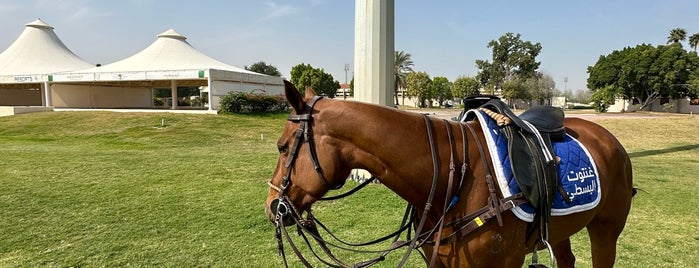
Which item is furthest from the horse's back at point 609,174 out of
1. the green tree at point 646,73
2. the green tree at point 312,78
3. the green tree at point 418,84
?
the green tree at point 418,84

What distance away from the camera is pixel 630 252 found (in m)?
4.38

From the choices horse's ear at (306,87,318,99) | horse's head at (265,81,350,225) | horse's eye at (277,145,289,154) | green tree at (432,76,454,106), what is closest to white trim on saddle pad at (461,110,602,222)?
horse's head at (265,81,350,225)

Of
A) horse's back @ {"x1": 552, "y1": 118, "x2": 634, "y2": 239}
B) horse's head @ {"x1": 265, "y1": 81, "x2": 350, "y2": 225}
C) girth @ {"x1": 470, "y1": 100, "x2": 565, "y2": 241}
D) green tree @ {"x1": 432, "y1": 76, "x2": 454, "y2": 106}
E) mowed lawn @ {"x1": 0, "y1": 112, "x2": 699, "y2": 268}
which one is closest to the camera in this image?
horse's head @ {"x1": 265, "y1": 81, "x2": 350, "y2": 225}

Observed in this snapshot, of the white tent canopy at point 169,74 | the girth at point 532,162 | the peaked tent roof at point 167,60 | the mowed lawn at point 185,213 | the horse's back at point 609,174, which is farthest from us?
the peaked tent roof at point 167,60

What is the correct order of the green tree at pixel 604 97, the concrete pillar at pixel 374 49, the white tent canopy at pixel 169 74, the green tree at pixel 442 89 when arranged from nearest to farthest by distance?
the concrete pillar at pixel 374 49 < the white tent canopy at pixel 169 74 < the green tree at pixel 604 97 < the green tree at pixel 442 89

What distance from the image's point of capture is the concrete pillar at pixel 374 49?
7668mm

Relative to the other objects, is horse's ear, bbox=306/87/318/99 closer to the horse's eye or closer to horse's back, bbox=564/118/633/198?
the horse's eye

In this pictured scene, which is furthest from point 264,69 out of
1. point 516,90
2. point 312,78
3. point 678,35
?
point 678,35

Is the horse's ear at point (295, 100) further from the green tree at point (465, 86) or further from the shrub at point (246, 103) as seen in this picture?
the green tree at point (465, 86)

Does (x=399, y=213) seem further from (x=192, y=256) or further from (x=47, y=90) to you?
(x=47, y=90)

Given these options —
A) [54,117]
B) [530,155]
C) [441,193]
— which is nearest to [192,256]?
[441,193]

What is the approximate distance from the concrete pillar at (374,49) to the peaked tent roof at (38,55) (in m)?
41.9

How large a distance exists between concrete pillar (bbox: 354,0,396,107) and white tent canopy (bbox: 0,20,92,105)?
133ft

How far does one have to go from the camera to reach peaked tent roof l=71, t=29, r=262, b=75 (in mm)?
31984
